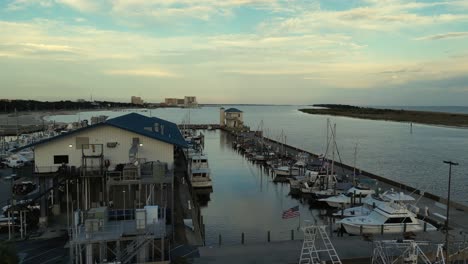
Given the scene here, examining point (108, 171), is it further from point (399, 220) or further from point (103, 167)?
→ point (399, 220)

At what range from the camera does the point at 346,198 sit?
3559 centimetres

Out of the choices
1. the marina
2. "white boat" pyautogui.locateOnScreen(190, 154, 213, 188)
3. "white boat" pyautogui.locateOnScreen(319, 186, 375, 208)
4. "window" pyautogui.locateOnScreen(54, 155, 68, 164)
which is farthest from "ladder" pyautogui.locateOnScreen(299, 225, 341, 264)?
"white boat" pyautogui.locateOnScreen(190, 154, 213, 188)

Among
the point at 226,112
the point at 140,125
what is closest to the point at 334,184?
the point at 140,125

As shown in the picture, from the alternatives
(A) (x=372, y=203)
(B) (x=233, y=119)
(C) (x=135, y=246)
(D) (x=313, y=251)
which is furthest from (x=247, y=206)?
(B) (x=233, y=119)

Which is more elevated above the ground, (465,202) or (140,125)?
(140,125)

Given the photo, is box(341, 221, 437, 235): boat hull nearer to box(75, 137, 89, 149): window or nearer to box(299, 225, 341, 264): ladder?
box(299, 225, 341, 264): ladder

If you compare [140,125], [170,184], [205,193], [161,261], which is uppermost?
[140,125]

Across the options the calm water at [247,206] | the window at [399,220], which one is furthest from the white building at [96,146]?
the window at [399,220]

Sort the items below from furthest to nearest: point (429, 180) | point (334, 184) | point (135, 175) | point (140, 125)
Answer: point (429, 180) < point (334, 184) < point (140, 125) < point (135, 175)

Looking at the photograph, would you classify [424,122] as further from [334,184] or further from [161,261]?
[161,261]

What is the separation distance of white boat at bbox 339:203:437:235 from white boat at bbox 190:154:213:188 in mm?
20871

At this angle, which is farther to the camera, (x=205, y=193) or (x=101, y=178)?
(x=205, y=193)

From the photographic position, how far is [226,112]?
127938 mm

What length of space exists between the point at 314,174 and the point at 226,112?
281ft
